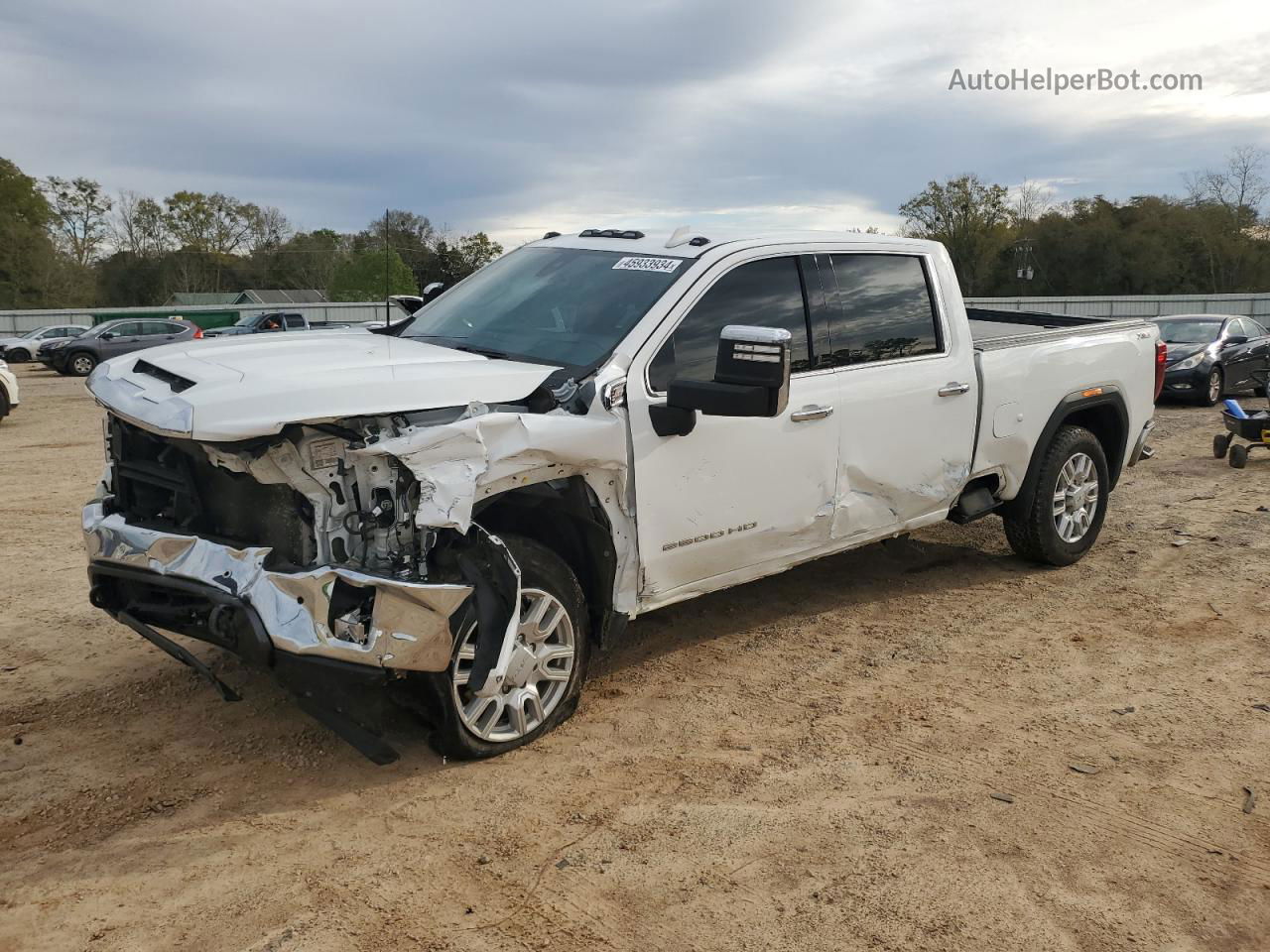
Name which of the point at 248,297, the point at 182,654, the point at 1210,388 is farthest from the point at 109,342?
the point at 248,297

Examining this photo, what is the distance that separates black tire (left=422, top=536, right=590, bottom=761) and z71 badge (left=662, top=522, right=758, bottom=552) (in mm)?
447

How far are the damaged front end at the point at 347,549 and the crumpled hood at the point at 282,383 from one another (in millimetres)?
70

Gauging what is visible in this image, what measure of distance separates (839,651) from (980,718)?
0.94 m

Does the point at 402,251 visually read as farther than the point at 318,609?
Yes

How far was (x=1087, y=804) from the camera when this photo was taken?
150 inches

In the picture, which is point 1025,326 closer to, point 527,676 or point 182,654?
point 527,676

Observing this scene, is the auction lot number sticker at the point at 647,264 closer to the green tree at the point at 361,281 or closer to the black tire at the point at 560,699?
the black tire at the point at 560,699

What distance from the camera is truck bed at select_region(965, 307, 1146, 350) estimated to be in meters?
6.28

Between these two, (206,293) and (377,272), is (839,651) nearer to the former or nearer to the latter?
(377,272)

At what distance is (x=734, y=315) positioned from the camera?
4.67 m

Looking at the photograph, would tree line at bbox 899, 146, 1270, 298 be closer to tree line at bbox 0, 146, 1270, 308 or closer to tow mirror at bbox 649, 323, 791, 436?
tree line at bbox 0, 146, 1270, 308

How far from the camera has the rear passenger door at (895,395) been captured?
16.9ft

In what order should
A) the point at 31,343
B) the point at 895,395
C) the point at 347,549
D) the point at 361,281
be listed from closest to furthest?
the point at 347,549 → the point at 895,395 → the point at 31,343 → the point at 361,281

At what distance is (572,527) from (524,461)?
1.80 feet
